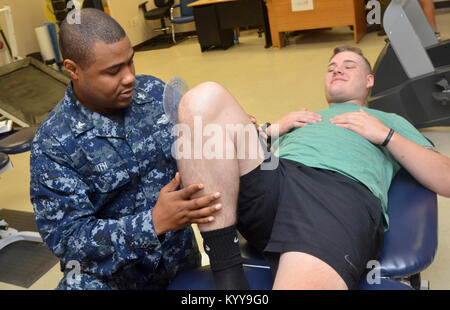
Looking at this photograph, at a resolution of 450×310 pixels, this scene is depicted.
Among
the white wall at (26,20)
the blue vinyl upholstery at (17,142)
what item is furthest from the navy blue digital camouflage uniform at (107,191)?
the white wall at (26,20)

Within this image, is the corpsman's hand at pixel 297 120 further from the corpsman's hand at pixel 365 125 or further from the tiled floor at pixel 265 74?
the tiled floor at pixel 265 74

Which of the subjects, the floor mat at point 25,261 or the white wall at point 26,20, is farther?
the white wall at point 26,20

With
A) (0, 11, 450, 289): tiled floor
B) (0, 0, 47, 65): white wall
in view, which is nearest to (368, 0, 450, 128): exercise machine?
(0, 11, 450, 289): tiled floor

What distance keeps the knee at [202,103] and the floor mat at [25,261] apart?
1.50m

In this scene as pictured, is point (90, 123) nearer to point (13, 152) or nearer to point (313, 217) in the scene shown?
point (313, 217)

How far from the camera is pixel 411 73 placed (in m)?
2.77

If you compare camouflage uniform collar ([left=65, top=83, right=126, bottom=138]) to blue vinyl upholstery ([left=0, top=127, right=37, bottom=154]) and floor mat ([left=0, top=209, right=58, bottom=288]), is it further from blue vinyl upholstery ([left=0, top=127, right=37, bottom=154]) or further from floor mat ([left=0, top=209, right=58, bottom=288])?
floor mat ([left=0, top=209, right=58, bottom=288])

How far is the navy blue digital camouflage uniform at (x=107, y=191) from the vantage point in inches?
46.6

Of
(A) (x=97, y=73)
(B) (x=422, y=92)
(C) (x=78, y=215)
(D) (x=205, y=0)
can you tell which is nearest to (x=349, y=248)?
(C) (x=78, y=215)

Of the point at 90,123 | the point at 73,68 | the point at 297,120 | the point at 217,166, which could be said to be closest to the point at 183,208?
the point at 217,166

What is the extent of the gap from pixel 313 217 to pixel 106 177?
2.02 ft

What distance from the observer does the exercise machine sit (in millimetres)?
2664

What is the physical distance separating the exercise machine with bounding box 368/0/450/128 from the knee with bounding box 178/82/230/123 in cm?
187
